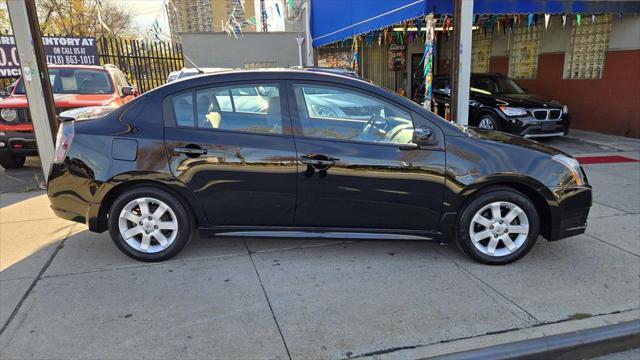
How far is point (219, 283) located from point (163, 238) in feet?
2.28

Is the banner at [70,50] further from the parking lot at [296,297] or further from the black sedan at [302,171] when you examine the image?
the black sedan at [302,171]

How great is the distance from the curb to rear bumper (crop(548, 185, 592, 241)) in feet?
3.05

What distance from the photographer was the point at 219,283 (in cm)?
350

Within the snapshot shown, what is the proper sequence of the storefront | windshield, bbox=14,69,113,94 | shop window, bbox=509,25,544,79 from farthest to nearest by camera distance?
shop window, bbox=509,25,544,79 < the storefront < windshield, bbox=14,69,113,94

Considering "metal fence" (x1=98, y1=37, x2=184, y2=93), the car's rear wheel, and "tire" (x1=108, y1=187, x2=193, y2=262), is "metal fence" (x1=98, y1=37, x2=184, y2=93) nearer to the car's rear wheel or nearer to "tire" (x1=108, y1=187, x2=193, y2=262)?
the car's rear wheel

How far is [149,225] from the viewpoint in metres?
3.72

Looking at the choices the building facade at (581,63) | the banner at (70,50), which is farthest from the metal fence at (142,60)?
the building facade at (581,63)

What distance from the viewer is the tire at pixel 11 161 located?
7.78 meters

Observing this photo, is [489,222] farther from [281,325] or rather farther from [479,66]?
[479,66]

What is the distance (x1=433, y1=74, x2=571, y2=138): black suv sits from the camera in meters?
9.59

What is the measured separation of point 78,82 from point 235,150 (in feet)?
21.0

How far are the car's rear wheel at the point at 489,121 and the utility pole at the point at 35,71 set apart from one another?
8336 millimetres

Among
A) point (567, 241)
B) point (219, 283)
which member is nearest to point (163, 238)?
point (219, 283)

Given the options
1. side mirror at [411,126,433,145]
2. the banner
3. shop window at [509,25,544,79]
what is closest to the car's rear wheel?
shop window at [509,25,544,79]
